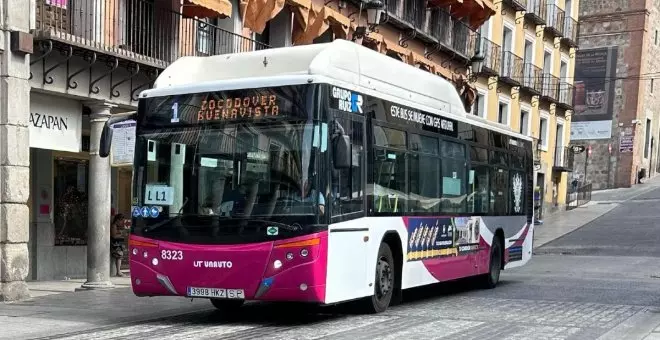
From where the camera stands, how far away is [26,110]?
12.3 metres

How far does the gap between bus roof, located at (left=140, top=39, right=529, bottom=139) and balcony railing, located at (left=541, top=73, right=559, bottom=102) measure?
99.7ft

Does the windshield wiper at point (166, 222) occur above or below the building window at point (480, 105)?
below

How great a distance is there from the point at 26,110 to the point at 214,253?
504cm

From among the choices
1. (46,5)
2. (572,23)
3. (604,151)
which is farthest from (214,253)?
(604,151)

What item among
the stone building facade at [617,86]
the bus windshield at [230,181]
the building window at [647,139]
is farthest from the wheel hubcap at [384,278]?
the building window at [647,139]

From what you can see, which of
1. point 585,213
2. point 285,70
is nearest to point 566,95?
point 585,213

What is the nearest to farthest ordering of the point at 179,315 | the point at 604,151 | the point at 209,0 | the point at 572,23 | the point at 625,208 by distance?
the point at 179,315 → the point at 209,0 → the point at 625,208 → the point at 572,23 → the point at 604,151

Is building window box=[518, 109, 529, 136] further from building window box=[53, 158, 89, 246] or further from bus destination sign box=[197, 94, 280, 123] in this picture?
bus destination sign box=[197, 94, 280, 123]

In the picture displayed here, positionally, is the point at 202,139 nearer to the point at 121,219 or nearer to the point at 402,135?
the point at 402,135

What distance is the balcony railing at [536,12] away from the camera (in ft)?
119

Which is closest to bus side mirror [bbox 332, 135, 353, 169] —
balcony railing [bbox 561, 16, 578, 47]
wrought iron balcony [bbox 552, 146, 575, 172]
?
wrought iron balcony [bbox 552, 146, 575, 172]

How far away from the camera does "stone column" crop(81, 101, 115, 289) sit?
14109 mm

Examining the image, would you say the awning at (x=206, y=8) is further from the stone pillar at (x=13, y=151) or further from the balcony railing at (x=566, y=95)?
the balcony railing at (x=566, y=95)

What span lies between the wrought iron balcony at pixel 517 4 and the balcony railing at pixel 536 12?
50cm
